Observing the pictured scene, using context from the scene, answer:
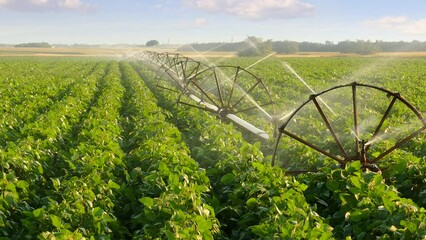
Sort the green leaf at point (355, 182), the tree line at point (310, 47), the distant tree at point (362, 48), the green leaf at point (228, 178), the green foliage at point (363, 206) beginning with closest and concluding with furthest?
the green foliage at point (363, 206), the green leaf at point (355, 182), the green leaf at point (228, 178), the tree line at point (310, 47), the distant tree at point (362, 48)

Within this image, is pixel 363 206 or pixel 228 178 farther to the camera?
pixel 228 178

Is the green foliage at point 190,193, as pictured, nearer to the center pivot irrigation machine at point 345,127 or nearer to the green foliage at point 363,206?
the green foliage at point 363,206

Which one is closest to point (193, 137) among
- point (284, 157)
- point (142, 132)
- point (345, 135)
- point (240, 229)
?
point (142, 132)

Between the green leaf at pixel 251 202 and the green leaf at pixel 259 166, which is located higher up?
the green leaf at pixel 259 166

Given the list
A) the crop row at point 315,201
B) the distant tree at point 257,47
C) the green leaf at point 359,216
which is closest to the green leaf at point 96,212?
the crop row at point 315,201

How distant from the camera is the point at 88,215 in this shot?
4551 mm

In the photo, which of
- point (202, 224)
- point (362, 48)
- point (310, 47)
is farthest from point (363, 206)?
point (310, 47)

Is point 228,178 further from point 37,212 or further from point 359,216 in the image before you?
point 37,212

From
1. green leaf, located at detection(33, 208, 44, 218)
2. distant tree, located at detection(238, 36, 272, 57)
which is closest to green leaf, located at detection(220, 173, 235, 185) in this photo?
green leaf, located at detection(33, 208, 44, 218)

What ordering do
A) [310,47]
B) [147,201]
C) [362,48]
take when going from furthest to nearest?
[310,47] < [362,48] < [147,201]

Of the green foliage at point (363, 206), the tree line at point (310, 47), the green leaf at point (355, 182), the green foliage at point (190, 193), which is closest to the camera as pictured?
the green foliage at point (363, 206)

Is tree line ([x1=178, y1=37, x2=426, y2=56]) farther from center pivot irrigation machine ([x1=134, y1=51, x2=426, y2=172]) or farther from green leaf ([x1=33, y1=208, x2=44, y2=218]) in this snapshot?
green leaf ([x1=33, y1=208, x2=44, y2=218])

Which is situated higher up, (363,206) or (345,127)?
(363,206)

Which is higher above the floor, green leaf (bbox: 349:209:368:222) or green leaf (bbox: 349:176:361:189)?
green leaf (bbox: 349:176:361:189)
